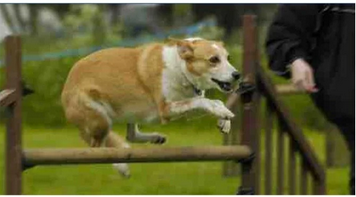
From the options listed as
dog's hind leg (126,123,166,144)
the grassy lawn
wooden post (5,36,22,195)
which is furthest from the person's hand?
the grassy lawn

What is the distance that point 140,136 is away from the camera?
4465 millimetres

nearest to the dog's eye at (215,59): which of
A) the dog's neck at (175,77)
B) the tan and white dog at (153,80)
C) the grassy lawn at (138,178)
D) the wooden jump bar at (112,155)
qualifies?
the tan and white dog at (153,80)

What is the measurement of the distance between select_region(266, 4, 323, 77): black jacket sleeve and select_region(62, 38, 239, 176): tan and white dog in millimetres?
198

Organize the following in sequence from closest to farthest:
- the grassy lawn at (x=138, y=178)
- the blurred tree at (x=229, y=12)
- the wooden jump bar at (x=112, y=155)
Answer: the wooden jump bar at (x=112, y=155) → the grassy lawn at (x=138, y=178) → the blurred tree at (x=229, y=12)

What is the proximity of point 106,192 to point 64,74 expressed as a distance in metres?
1.47

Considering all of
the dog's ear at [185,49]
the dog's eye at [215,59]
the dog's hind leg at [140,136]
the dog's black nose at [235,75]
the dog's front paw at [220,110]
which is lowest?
the dog's hind leg at [140,136]

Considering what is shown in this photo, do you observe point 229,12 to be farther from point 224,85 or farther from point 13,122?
point 13,122

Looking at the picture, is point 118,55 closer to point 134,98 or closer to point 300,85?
point 134,98

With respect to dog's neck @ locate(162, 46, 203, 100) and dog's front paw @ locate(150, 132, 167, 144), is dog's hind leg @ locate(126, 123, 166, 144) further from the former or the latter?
dog's neck @ locate(162, 46, 203, 100)

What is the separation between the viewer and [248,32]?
167 inches

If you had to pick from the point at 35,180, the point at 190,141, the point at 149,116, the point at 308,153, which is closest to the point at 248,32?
the point at 149,116

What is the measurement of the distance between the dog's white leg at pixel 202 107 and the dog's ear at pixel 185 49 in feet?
0.49

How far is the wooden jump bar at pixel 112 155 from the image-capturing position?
13.3 ft

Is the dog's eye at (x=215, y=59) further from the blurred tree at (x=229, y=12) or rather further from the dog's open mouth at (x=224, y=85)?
the blurred tree at (x=229, y=12)
